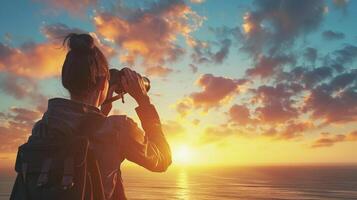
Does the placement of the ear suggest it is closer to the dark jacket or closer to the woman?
the woman

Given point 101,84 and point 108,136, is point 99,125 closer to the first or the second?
point 108,136

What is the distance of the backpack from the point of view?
158 centimetres

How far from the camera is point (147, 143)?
6.17ft

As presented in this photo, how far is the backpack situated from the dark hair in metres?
0.34

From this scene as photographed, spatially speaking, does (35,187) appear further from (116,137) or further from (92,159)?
(116,137)

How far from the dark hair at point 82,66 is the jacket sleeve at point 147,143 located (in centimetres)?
29

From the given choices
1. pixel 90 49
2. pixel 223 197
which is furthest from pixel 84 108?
pixel 223 197

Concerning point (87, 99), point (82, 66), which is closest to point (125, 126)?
point (87, 99)

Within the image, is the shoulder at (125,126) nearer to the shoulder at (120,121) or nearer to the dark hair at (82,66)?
the shoulder at (120,121)

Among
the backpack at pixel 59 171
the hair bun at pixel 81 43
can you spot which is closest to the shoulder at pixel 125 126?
the backpack at pixel 59 171

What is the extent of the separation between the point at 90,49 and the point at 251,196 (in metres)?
123

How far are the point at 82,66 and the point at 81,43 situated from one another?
0.13m

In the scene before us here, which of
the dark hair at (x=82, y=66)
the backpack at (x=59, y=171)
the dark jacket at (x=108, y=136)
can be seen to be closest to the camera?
the backpack at (x=59, y=171)

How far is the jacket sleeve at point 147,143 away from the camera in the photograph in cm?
181
